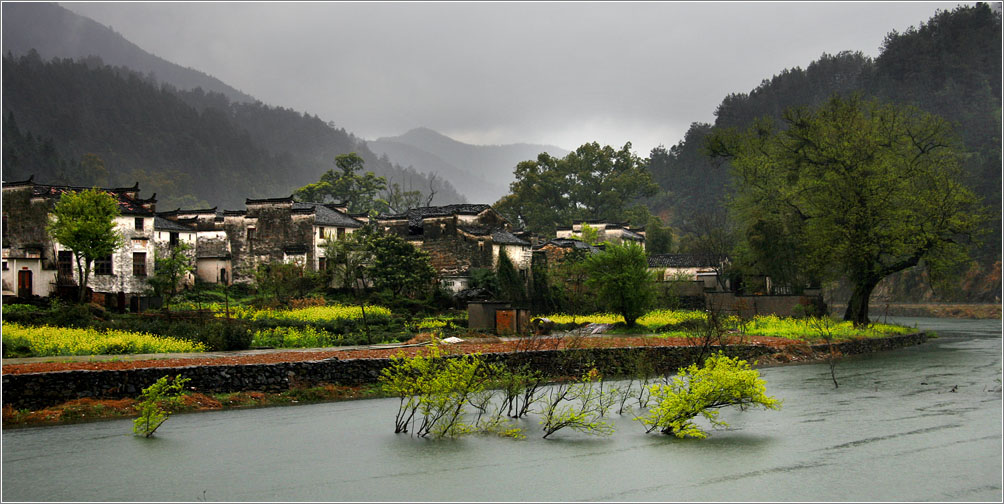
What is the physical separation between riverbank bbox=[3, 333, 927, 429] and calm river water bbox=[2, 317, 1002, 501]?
28.4 inches

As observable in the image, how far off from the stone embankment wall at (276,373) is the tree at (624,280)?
30.0ft

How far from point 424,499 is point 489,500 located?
1081 millimetres

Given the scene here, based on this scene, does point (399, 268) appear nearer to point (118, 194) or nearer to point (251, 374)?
point (118, 194)

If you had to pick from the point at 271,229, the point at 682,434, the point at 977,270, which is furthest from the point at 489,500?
the point at 977,270

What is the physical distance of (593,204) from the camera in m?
95.8

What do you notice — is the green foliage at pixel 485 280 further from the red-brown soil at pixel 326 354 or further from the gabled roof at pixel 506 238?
the red-brown soil at pixel 326 354

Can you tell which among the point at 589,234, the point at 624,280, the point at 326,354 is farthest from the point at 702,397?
the point at 589,234

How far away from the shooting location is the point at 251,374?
879 inches

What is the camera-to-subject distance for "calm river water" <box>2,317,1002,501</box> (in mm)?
14281

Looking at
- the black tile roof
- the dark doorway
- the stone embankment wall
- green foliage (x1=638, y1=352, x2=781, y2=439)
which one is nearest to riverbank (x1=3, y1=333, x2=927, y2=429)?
the stone embankment wall

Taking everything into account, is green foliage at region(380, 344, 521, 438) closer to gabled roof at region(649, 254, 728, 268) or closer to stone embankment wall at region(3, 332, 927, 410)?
stone embankment wall at region(3, 332, 927, 410)

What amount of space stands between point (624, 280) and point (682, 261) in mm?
23233

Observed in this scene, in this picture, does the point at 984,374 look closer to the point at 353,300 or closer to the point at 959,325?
the point at 353,300

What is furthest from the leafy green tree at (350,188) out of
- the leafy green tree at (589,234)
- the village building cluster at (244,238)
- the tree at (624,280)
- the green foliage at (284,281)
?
the tree at (624,280)
